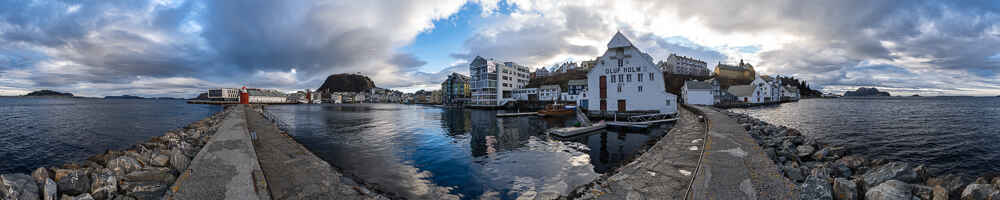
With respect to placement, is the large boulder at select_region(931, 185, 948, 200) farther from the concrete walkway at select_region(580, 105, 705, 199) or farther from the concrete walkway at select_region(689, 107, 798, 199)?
the concrete walkway at select_region(580, 105, 705, 199)

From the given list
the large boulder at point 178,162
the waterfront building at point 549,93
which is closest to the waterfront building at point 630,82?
the large boulder at point 178,162

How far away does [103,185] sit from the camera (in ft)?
23.5

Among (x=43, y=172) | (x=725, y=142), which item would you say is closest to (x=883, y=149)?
(x=725, y=142)

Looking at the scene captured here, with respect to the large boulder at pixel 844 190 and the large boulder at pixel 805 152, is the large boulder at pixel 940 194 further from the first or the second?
the large boulder at pixel 805 152

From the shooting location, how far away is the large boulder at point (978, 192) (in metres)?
5.83

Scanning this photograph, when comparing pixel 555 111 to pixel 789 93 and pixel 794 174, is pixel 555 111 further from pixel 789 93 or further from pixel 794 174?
pixel 789 93

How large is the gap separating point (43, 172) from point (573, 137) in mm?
22991

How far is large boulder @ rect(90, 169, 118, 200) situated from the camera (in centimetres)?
703

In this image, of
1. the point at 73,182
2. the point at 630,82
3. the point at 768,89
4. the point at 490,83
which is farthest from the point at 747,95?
the point at 73,182

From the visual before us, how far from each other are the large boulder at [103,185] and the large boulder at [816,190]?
15.7 m

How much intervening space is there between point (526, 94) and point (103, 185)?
250ft

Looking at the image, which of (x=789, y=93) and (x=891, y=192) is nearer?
(x=891, y=192)

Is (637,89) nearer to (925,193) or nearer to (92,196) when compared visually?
(925,193)

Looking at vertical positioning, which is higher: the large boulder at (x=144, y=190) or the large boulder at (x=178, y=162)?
the large boulder at (x=178, y=162)
